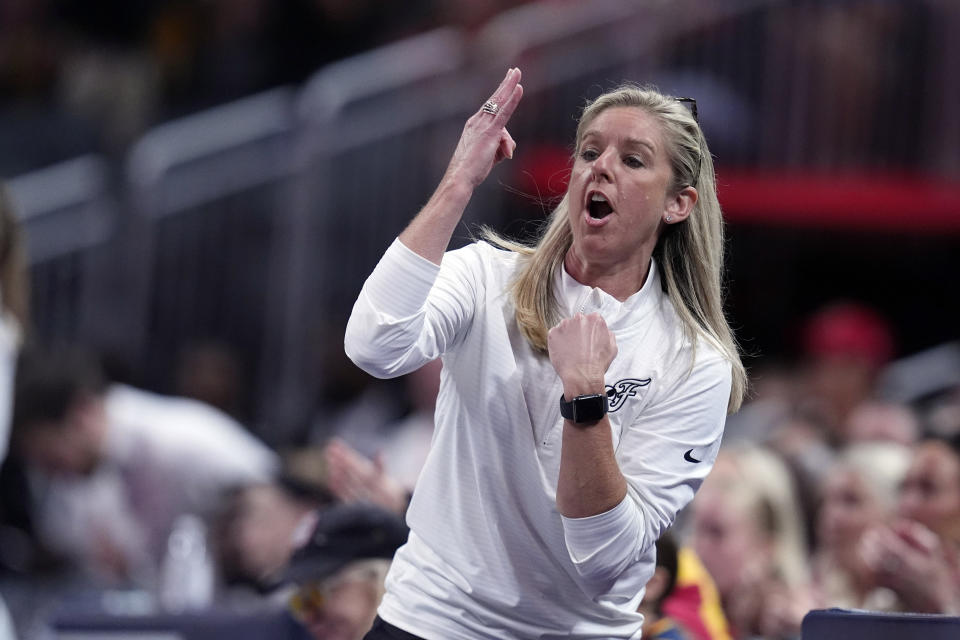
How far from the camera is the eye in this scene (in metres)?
3.34

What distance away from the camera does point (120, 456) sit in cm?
743

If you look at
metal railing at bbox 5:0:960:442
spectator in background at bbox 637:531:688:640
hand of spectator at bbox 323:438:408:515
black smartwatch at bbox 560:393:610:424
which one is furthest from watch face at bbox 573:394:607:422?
metal railing at bbox 5:0:960:442

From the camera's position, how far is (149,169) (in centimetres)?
885

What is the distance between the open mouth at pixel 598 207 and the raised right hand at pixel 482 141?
0.23 m

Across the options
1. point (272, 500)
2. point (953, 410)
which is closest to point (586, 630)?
point (272, 500)

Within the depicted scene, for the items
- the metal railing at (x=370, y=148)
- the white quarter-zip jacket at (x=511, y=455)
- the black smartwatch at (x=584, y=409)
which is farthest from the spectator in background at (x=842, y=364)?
the black smartwatch at (x=584, y=409)

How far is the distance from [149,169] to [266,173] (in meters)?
0.71

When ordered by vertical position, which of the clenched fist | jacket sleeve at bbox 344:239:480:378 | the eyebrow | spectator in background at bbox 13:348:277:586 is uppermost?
the eyebrow

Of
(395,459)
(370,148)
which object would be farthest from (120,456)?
(370,148)

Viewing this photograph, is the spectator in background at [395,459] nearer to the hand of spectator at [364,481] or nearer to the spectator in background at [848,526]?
the hand of spectator at [364,481]

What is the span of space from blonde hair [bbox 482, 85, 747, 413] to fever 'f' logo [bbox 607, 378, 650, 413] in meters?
0.17

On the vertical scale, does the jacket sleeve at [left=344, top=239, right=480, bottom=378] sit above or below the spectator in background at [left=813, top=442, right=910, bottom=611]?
above

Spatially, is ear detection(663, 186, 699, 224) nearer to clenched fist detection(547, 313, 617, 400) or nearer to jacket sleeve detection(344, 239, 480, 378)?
clenched fist detection(547, 313, 617, 400)

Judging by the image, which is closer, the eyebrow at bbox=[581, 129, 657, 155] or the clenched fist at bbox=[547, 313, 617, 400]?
the clenched fist at bbox=[547, 313, 617, 400]
